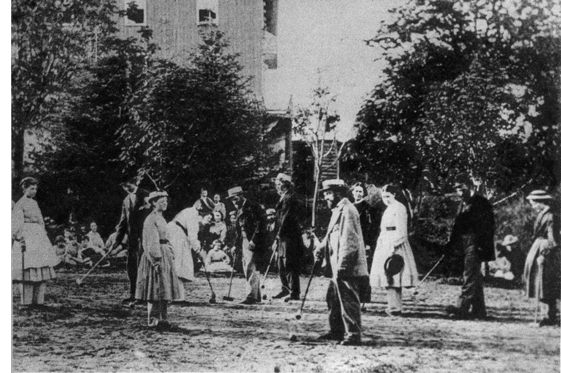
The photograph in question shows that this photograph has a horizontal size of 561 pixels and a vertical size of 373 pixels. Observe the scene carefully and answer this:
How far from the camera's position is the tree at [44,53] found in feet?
19.3

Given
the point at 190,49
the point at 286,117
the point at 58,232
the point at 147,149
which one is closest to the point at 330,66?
the point at 286,117

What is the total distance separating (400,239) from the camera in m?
5.34

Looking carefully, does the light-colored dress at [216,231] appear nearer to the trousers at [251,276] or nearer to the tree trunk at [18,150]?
the trousers at [251,276]

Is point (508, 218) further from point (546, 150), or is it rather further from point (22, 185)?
point (22, 185)

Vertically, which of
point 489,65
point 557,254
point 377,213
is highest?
point 489,65

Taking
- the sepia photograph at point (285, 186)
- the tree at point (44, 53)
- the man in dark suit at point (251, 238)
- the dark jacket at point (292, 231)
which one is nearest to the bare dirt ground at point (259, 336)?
the sepia photograph at point (285, 186)

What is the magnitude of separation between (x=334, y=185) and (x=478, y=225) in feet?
4.04

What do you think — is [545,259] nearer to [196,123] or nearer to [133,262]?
[196,123]

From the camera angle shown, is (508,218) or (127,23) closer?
(508,218)

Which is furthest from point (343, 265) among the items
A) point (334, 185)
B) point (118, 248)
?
point (118, 248)

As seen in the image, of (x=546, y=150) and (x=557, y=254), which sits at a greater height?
(x=546, y=150)

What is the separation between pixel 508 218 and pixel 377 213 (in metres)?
1.06

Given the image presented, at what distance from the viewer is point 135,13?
575 centimetres

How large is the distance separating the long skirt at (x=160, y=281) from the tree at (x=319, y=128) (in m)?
1.37
